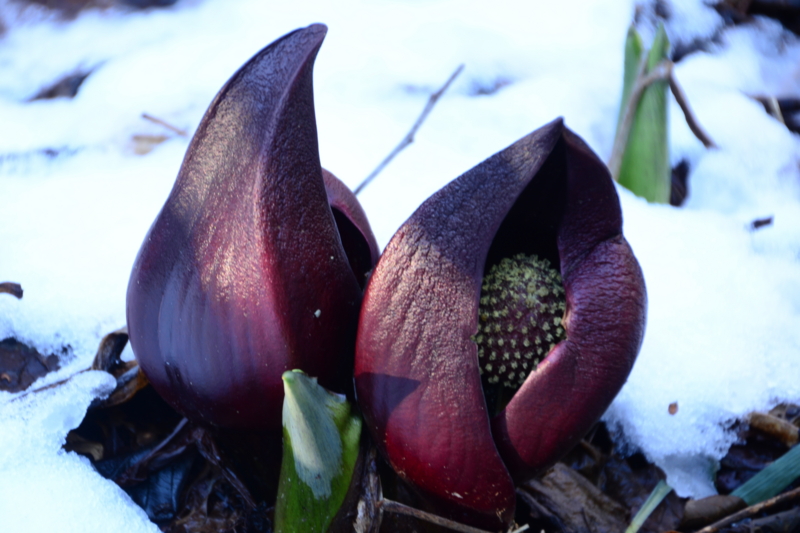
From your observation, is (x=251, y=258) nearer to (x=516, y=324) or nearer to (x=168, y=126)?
(x=516, y=324)

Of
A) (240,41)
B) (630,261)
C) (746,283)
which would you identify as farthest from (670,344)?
(240,41)

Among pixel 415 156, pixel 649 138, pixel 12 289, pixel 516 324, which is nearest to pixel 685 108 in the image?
pixel 649 138

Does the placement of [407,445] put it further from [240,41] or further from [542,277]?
[240,41]

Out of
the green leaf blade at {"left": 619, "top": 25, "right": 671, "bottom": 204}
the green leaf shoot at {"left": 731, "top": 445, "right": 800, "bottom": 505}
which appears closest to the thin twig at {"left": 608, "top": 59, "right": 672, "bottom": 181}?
the green leaf blade at {"left": 619, "top": 25, "right": 671, "bottom": 204}

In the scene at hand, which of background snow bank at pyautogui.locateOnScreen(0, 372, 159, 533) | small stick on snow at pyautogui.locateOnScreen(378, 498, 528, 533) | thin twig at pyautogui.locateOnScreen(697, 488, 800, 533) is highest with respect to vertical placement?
small stick on snow at pyautogui.locateOnScreen(378, 498, 528, 533)

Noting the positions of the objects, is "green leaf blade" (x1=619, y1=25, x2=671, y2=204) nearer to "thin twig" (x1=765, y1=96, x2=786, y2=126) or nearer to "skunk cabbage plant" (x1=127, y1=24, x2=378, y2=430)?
"thin twig" (x1=765, y1=96, x2=786, y2=126)

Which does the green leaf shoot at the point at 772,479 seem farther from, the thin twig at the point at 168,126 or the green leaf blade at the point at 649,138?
the thin twig at the point at 168,126
